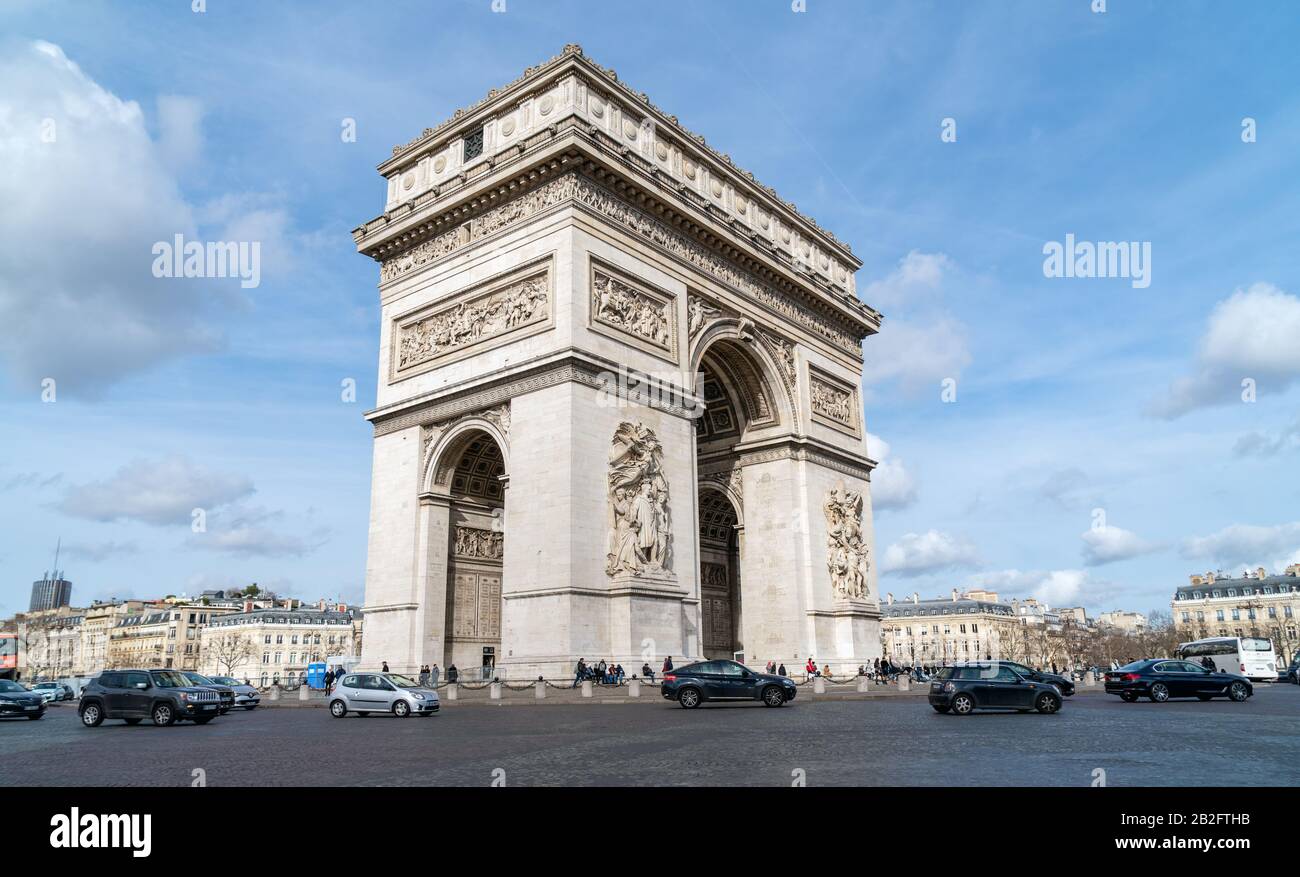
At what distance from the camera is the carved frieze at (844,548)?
34625mm

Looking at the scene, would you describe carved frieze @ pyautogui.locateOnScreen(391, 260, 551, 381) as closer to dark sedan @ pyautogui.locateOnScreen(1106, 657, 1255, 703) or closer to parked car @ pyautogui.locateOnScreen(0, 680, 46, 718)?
parked car @ pyautogui.locateOnScreen(0, 680, 46, 718)

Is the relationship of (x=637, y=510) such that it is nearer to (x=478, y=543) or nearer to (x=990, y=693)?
(x=478, y=543)

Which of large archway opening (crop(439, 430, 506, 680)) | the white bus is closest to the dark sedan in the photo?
large archway opening (crop(439, 430, 506, 680))

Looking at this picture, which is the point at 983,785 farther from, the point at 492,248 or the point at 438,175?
the point at 438,175

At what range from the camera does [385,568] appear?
93.5 ft

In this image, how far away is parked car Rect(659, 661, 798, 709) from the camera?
65.7ft

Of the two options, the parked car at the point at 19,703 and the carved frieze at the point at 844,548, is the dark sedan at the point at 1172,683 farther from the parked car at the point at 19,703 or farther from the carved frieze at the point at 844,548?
the parked car at the point at 19,703

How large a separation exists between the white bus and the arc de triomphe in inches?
749

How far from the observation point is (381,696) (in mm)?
19922

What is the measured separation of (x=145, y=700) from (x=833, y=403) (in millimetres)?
27125

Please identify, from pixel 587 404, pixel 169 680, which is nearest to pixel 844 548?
pixel 587 404

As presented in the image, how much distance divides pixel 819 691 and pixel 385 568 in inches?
538
